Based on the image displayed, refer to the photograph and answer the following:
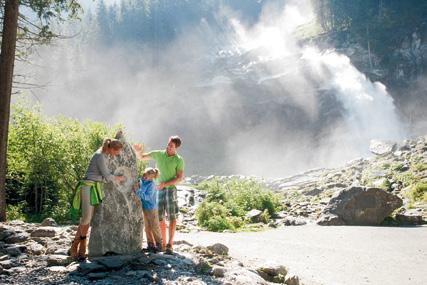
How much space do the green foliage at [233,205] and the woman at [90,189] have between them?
8749 mm

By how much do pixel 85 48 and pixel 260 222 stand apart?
8838 cm

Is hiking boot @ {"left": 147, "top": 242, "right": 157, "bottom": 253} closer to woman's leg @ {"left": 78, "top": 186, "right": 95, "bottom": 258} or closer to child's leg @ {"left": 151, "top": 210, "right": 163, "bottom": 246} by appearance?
child's leg @ {"left": 151, "top": 210, "right": 163, "bottom": 246}

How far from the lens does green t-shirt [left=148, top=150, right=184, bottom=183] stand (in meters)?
7.21

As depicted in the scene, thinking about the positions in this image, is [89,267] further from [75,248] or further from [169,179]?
[169,179]

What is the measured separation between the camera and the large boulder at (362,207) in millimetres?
14445

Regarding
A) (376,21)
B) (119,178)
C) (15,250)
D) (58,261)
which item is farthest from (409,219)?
(376,21)

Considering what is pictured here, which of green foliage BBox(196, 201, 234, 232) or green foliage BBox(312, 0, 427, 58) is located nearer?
green foliage BBox(196, 201, 234, 232)

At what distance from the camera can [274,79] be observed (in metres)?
69.3

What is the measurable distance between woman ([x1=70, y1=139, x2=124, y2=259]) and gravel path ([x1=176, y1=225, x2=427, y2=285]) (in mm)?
3320

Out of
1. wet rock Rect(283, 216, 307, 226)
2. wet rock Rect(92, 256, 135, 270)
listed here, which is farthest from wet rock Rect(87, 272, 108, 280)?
wet rock Rect(283, 216, 307, 226)

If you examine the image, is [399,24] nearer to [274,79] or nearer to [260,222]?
[274,79]

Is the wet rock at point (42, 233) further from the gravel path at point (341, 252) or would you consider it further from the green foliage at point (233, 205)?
the green foliage at point (233, 205)

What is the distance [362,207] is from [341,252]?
4934mm

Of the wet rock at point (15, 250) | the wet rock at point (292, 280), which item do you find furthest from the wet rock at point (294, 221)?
the wet rock at point (15, 250)
